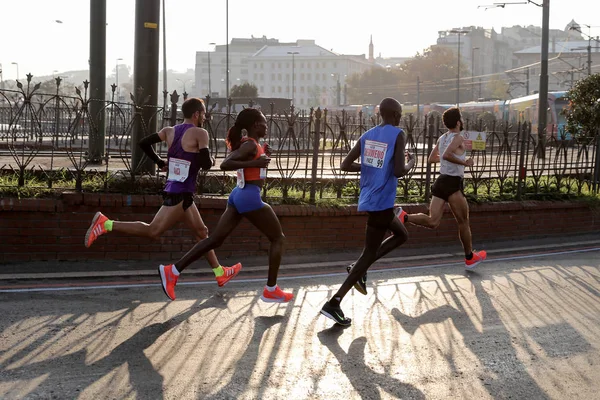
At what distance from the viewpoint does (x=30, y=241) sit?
825 centimetres

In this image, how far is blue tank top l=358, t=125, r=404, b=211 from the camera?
6441 mm

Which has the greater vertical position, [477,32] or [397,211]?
[477,32]

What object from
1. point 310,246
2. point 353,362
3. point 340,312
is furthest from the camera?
point 310,246

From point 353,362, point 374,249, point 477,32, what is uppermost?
point 477,32

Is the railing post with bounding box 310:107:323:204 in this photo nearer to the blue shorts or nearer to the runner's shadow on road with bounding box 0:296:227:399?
the blue shorts

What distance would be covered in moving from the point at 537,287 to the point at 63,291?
444cm

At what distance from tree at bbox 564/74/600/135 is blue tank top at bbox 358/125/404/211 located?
1031 centimetres

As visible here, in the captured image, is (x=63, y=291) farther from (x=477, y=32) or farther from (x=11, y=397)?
(x=477, y=32)

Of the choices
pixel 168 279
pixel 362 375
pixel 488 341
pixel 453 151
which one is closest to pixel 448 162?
pixel 453 151

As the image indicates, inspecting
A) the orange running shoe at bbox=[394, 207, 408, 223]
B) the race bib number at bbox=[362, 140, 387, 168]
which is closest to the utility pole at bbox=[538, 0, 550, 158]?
the orange running shoe at bbox=[394, 207, 408, 223]

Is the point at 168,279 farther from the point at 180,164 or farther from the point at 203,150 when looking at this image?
the point at 203,150

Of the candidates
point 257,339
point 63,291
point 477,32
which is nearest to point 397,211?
point 257,339

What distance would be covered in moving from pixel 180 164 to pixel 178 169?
0.15 ft

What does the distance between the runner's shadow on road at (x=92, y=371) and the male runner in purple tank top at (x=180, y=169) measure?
149 cm
